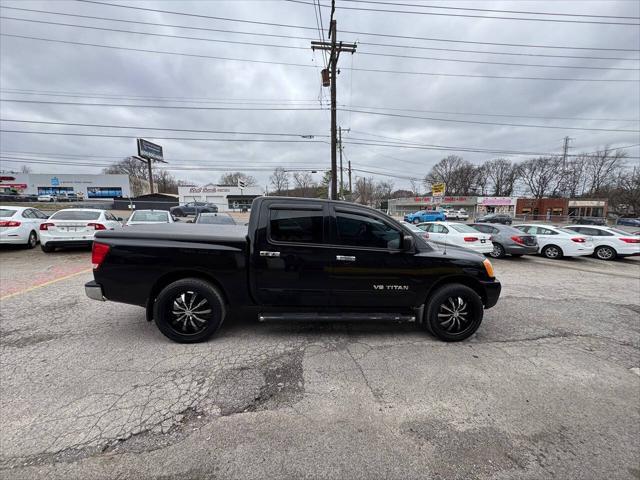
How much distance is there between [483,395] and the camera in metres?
2.64

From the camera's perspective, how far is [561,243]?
11.0 m

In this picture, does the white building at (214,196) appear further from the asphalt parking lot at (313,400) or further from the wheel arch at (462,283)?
the wheel arch at (462,283)

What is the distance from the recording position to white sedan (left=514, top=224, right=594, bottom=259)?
10781mm

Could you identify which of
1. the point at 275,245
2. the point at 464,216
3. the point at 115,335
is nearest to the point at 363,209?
the point at 275,245

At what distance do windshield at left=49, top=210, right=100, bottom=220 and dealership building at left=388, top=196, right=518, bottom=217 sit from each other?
169 feet

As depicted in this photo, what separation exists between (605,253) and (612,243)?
485mm

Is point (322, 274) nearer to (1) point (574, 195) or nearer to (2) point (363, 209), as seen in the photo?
(2) point (363, 209)

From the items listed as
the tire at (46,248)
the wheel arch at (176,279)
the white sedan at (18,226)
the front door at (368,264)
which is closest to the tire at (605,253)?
the front door at (368,264)

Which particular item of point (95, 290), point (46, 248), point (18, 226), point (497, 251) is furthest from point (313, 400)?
point (18, 226)

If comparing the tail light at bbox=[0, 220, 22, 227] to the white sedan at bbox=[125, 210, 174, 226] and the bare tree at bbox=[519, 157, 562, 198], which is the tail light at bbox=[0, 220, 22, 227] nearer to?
the white sedan at bbox=[125, 210, 174, 226]

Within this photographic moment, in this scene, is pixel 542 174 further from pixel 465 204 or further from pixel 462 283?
pixel 462 283

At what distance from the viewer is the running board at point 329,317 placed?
3.50 meters

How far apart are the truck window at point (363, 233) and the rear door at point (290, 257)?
0.21 metres

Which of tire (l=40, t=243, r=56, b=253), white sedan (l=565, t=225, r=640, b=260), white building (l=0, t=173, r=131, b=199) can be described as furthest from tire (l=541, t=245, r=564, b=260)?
white building (l=0, t=173, r=131, b=199)
